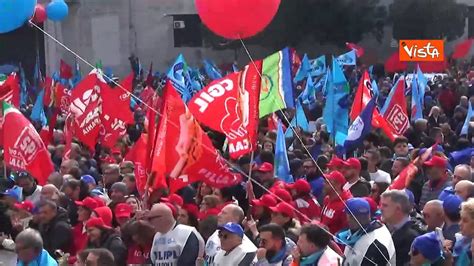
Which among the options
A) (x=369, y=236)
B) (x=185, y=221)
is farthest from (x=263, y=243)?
(x=185, y=221)

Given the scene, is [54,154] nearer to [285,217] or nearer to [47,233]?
[47,233]

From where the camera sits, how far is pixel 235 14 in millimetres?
10688

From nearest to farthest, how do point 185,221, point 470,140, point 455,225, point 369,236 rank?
point 369,236 < point 455,225 < point 185,221 < point 470,140

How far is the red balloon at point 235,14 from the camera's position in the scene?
10.6m

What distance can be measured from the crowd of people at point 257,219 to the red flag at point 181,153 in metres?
0.23

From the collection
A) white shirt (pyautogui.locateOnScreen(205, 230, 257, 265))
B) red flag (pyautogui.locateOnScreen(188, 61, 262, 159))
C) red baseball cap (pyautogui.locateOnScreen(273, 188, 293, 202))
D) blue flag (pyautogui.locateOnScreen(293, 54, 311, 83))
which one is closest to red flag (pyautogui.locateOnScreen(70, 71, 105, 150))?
red flag (pyautogui.locateOnScreen(188, 61, 262, 159))

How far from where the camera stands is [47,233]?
351 inches

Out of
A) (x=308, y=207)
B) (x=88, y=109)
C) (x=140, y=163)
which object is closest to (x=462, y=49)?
(x=88, y=109)

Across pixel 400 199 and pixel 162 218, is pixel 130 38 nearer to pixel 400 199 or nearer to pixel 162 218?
pixel 162 218

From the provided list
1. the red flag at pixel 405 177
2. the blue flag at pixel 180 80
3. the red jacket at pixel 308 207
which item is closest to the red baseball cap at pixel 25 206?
the red jacket at pixel 308 207

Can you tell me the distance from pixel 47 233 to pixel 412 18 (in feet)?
121

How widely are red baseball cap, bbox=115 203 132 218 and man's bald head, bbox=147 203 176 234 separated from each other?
117 centimetres

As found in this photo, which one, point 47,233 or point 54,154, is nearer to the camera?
point 47,233

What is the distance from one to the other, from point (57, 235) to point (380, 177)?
12.4 feet
